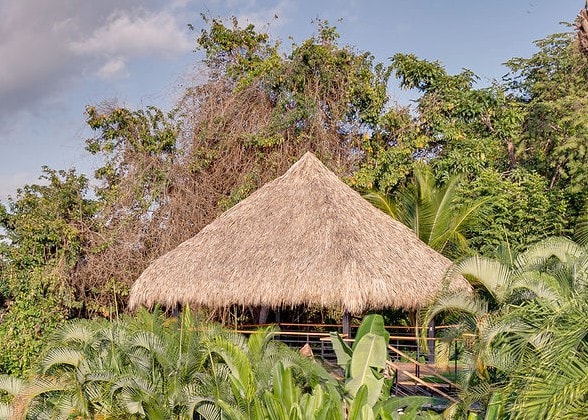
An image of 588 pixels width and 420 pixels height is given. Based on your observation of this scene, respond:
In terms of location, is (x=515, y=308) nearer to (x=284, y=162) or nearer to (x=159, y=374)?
(x=159, y=374)

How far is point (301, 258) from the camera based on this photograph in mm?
9570

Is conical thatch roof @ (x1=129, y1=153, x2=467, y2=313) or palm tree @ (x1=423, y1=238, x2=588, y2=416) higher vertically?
conical thatch roof @ (x1=129, y1=153, x2=467, y2=313)

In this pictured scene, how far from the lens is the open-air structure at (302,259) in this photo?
9109 millimetres

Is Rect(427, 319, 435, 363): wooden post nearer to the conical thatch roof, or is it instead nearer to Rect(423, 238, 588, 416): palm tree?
the conical thatch roof

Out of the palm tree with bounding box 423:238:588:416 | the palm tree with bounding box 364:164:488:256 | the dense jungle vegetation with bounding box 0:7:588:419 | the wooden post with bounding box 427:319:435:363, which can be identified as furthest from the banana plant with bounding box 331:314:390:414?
the palm tree with bounding box 364:164:488:256

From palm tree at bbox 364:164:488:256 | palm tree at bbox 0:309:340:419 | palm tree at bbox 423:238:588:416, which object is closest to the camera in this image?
palm tree at bbox 423:238:588:416

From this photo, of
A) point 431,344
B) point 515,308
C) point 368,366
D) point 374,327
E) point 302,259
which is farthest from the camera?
point 431,344

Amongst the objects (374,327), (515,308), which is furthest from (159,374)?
(515,308)

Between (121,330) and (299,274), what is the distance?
103 inches

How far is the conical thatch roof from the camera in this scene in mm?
9109

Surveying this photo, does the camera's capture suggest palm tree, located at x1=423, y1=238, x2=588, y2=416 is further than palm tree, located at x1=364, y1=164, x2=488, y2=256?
No

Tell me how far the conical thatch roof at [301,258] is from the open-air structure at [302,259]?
0.02 metres

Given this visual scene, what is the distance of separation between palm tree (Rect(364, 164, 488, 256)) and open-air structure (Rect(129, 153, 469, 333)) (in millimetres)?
2717

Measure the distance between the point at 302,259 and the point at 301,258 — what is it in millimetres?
→ 36
